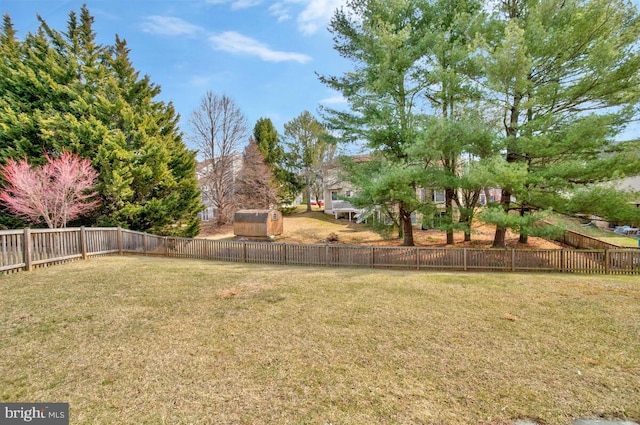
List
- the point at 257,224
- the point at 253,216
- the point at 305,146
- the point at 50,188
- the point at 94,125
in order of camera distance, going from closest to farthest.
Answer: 1. the point at 50,188
2. the point at 94,125
3. the point at 257,224
4. the point at 253,216
5. the point at 305,146

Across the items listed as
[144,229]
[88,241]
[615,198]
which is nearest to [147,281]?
[88,241]

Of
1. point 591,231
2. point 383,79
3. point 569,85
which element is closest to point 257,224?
point 383,79

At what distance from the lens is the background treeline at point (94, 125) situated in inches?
562

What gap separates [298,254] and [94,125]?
504 inches

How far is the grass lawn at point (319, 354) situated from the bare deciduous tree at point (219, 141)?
66.2 feet

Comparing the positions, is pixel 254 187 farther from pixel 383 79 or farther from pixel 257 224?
pixel 383 79

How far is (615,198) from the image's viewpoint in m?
8.75

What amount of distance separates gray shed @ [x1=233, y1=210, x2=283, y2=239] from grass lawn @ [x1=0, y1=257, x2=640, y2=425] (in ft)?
46.7

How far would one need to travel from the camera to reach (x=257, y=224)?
68.0 feet

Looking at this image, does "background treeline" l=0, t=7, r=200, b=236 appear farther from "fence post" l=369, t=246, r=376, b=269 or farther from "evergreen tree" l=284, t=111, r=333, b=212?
"evergreen tree" l=284, t=111, r=333, b=212

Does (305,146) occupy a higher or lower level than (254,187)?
higher

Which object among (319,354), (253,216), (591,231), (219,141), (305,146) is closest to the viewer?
(319,354)

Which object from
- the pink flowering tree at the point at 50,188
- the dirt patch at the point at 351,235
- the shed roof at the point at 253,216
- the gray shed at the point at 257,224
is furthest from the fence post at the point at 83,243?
the dirt patch at the point at 351,235

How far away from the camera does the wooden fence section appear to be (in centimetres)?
812
